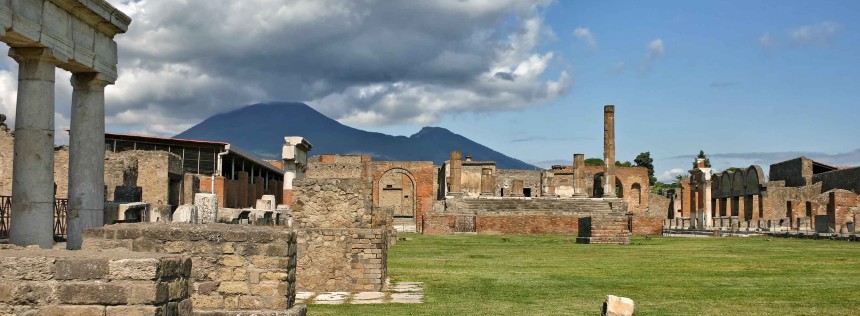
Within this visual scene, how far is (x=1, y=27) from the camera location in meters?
11.0

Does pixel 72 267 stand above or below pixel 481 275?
above

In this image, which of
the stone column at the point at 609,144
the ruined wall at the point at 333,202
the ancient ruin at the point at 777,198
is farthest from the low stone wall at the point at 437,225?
the ruined wall at the point at 333,202

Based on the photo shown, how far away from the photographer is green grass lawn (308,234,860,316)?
9.02m

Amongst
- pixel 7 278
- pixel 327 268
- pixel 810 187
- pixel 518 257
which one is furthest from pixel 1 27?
pixel 810 187

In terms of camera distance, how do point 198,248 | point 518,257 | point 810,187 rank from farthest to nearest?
point 810,187 < point 518,257 < point 198,248

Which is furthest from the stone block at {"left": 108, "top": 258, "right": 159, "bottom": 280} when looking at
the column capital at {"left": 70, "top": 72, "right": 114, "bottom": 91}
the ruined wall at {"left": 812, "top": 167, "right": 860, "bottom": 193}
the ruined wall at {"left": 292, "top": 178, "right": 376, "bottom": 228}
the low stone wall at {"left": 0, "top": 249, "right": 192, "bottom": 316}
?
the ruined wall at {"left": 812, "top": 167, "right": 860, "bottom": 193}

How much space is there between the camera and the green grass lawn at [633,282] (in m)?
9.02

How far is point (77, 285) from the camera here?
442cm

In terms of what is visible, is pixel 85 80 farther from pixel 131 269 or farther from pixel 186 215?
pixel 131 269

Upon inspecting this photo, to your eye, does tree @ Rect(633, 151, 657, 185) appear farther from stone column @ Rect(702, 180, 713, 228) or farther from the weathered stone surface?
the weathered stone surface

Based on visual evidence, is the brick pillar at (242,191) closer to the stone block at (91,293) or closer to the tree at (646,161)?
the stone block at (91,293)

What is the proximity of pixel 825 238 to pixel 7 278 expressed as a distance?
98.3 feet

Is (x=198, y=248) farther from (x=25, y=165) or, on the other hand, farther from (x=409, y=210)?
(x=409, y=210)

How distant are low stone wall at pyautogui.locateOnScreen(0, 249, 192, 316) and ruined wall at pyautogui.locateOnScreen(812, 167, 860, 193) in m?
44.4
